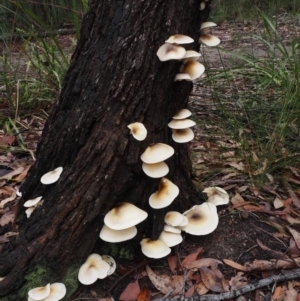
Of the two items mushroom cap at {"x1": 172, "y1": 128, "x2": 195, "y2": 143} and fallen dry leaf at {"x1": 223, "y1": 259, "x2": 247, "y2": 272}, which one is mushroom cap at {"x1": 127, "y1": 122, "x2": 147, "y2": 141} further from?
fallen dry leaf at {"x1": 223, "y1": 259, "x2": 247, "y2": 272}

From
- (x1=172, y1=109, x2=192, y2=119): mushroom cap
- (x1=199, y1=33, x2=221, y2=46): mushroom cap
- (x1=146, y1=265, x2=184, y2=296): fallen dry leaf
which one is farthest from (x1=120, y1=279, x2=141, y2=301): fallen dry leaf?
(x1=199, y1=33, x2=221, y2=46): mushroom cap

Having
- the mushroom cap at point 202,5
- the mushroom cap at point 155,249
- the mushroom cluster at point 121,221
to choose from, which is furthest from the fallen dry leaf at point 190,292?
the mushroom cap at point 202,5

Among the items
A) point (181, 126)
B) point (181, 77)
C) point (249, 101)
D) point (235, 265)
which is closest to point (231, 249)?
point (235, 265)

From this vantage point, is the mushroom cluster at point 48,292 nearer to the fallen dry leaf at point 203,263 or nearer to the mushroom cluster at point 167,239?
the mushroom cluster at point 167,239

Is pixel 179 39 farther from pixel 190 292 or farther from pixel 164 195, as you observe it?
pixel 190 292

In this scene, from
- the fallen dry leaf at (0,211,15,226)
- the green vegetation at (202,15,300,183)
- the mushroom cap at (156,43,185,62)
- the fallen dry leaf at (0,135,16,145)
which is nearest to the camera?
the mushroom cap at (156,43,185,62)

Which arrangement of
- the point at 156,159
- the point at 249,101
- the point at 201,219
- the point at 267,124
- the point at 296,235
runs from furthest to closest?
the point at 249,101 → the point at 267,124 → the point at 296,235 → the point at 201,219 → the point at 156,159
